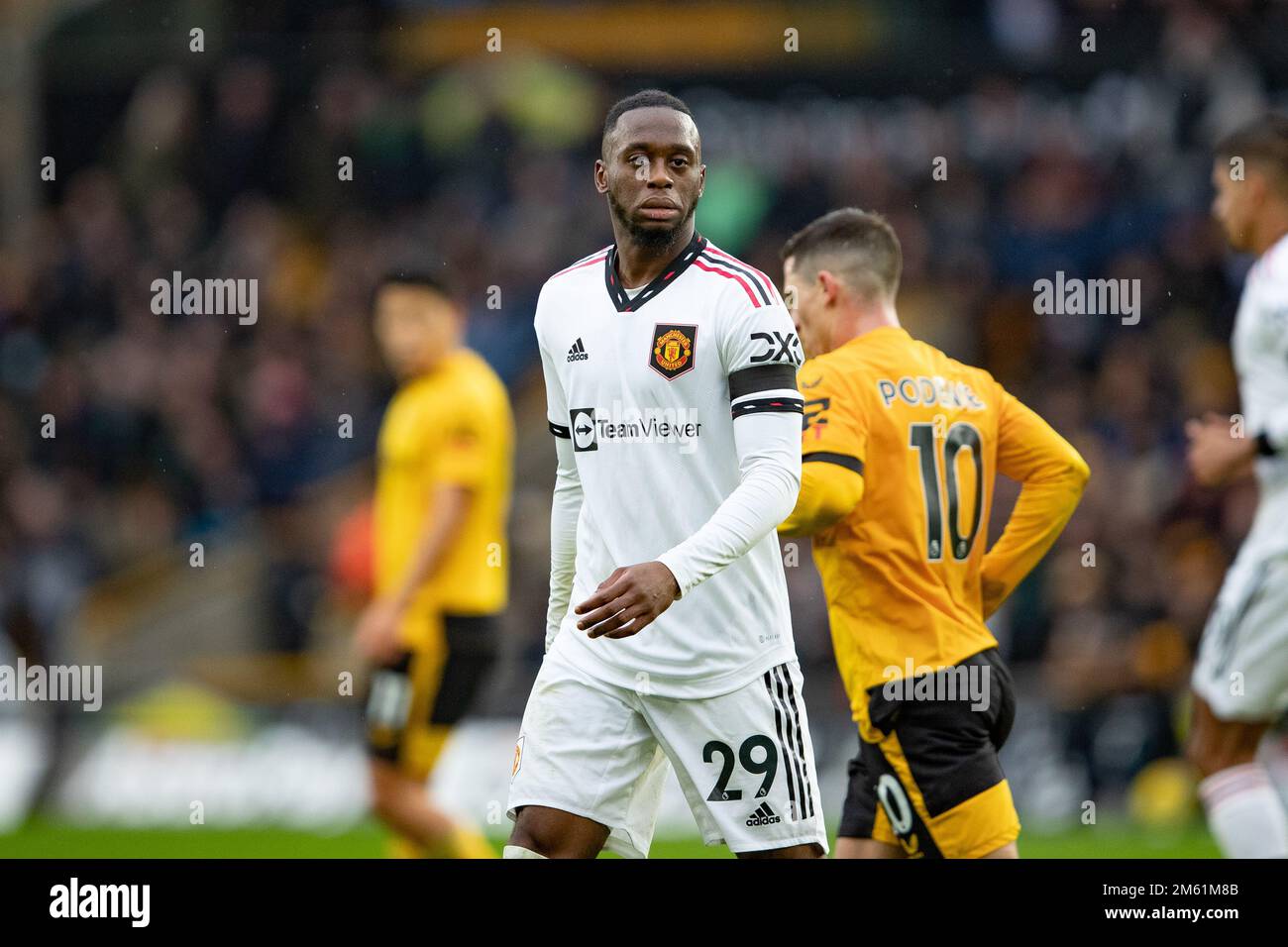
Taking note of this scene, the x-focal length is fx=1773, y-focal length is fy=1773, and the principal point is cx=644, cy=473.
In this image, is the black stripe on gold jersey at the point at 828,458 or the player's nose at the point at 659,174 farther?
the black stripe on gold jersey at the point at 828,458

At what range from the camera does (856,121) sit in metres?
15.4

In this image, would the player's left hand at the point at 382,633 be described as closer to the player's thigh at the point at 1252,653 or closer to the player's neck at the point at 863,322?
the player's neck at the point at 863,322

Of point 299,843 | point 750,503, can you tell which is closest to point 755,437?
point 750,503

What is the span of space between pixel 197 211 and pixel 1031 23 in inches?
299

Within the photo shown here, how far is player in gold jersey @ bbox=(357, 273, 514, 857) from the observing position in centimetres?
766

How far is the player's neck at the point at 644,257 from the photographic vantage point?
4543 mm

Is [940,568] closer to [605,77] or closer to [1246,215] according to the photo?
[1246,215]

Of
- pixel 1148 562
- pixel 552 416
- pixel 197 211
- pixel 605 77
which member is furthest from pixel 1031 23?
pixel 552 416

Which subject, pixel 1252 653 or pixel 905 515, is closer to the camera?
Result: pixel 905 515

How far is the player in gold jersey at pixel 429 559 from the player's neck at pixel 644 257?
3390 mm

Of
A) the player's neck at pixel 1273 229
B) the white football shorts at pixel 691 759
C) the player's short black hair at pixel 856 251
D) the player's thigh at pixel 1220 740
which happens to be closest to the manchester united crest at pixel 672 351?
the white football shorts at pixel 691 759

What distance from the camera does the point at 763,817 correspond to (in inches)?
175

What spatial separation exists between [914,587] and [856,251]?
1.04 metres

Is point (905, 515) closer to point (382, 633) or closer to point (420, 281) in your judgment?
point (382, 633)
